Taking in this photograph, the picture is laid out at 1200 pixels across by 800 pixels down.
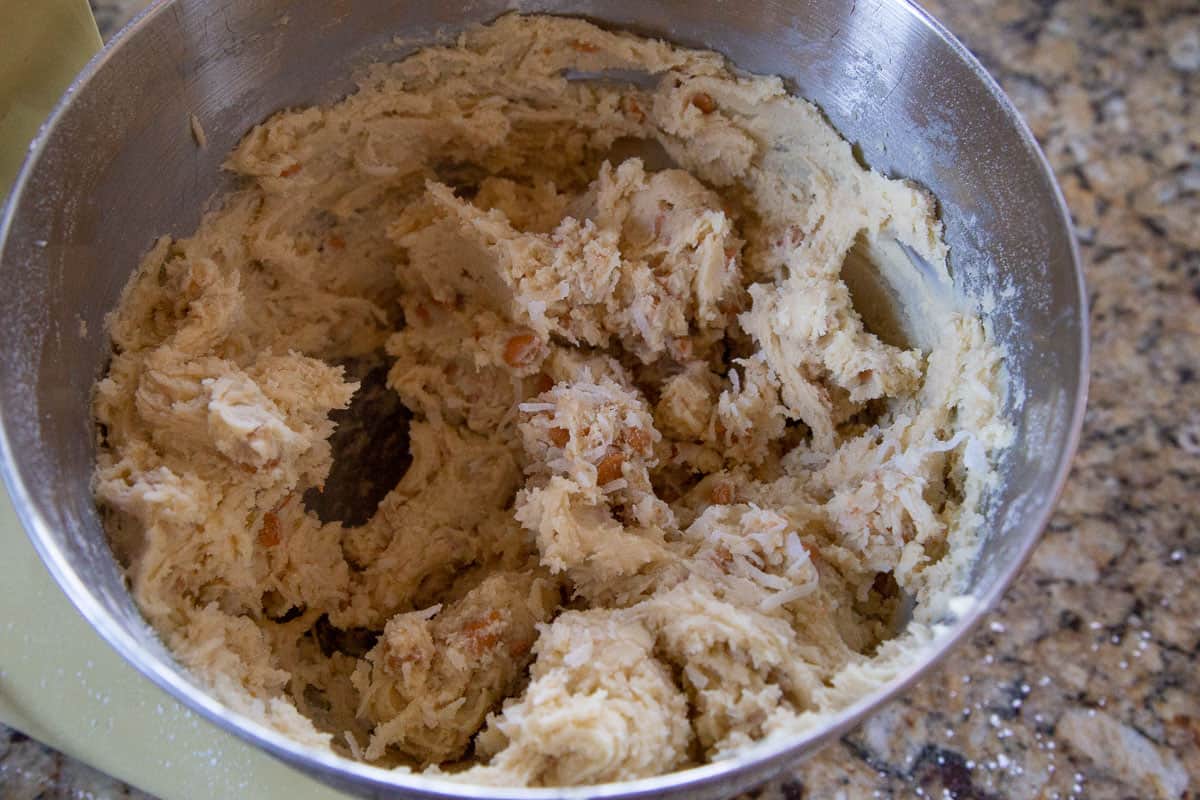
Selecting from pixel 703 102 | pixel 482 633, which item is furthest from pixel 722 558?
pixel 703 102

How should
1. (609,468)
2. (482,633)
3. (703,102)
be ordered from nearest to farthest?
(482,633)
(609,468)
(703,102)

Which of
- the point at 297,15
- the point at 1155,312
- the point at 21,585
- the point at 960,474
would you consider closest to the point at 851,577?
the point at 960,474

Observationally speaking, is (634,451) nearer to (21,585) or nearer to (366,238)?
(366,238)

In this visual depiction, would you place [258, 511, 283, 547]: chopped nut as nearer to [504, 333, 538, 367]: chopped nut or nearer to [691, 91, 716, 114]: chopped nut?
[504, 333, 538, 367]: chopped nut

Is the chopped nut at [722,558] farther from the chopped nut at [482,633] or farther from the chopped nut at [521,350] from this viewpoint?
the chopped nut at [521,350]

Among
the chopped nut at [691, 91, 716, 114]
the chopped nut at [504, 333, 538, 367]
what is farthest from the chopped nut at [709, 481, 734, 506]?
the chopped nut at [691, 91, 716, 114]

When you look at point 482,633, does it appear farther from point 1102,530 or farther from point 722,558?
point 1102,530

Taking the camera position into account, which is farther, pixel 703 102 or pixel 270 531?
pixel 703 102
